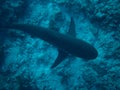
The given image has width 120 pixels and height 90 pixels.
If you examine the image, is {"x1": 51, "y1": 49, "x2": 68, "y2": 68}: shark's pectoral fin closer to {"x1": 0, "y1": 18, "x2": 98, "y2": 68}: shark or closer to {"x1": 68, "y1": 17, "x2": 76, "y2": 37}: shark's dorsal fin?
{"x1": 0, "y1": 18, "x2": 98, "y2": 68}: shark

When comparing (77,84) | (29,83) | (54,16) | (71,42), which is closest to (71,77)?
(77,84)

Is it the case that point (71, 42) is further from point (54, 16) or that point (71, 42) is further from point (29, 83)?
point (29, 83)

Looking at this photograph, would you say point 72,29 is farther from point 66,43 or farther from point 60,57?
point 60,57

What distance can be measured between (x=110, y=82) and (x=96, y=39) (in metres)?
1.24

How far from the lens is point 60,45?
446 centimetres

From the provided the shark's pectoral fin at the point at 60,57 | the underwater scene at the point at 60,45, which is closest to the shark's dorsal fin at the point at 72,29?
the underwater scene at the point at 60,45

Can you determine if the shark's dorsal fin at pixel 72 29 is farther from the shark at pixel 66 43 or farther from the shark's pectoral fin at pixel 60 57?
the shark's pectoral fin at pixel 60 57

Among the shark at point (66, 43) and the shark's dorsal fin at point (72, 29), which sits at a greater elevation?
the shark's dorsal fin at point (72, 29)

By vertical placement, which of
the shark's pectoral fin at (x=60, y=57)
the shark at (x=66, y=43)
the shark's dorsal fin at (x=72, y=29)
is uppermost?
the shark's dorsal fin at (x=72, y=29)

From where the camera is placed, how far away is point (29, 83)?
16.3 feet

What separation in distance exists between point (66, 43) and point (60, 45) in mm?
192

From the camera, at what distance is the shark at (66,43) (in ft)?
13.4

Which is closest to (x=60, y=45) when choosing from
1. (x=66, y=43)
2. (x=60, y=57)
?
(x=66, y=43)

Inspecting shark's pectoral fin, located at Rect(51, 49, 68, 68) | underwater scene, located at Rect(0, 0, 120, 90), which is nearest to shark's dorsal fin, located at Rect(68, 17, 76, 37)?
underwater scene, located at Rect(0, 0, 120, 90)
